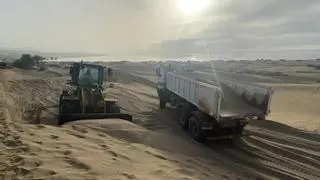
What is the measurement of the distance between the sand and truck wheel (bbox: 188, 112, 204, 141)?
1.08ft

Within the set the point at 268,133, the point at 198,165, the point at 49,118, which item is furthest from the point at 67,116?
the point at 268,133

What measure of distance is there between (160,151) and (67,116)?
4.73 metres

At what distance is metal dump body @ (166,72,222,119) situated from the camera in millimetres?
12510

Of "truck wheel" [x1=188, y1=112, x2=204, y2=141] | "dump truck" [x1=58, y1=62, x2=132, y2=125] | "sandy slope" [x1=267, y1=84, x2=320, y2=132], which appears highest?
"dump truck" [x1=58, y1=62, x2=132, y2=125]

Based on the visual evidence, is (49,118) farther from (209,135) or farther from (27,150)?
(27,150)

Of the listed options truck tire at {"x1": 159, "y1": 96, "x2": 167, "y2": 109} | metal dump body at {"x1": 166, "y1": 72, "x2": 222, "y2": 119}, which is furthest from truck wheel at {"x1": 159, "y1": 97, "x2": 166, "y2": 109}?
metal dump body at {"x1": 166, "y1": 72, "x2": 222, "y2": 119}

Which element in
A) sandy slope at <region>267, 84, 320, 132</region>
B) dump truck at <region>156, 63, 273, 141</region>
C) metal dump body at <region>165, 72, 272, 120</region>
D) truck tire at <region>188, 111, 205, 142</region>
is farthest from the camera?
sandy slope at <region>267, 84, 320, 132</region>

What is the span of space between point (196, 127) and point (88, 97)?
466cm

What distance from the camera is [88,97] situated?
15.7 meters

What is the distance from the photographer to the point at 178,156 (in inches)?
405

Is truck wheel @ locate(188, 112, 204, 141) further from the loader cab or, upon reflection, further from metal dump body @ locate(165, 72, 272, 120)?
the loader cab

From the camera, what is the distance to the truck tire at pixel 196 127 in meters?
13.6

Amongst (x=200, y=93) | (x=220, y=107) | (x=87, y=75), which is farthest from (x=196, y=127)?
(x=87, y=75)

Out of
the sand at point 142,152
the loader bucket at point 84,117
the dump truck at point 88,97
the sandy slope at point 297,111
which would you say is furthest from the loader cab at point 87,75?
the sandy slope at point 297,111
